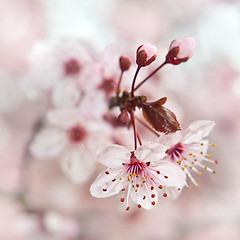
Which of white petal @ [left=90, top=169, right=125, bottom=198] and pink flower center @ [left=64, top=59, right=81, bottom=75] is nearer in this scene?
white petal @ [left=90, top=169, right=125, bottom=198]

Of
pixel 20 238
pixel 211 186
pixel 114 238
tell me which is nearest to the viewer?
pixel 20 238

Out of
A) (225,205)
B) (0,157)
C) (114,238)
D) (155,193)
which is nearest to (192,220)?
(225,205)

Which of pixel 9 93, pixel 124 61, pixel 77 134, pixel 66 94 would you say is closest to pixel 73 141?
pixel 77 134

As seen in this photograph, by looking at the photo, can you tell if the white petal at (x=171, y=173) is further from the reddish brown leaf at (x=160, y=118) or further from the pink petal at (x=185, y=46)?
the pink petal at (x=185, y=46)

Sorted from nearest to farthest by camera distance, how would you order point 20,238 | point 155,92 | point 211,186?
point 155,92
point 20,238
point 211,186

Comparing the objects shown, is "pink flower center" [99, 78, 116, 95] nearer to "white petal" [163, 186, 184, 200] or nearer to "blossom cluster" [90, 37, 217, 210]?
"blossom cluster" [90, 37, 217, 210]

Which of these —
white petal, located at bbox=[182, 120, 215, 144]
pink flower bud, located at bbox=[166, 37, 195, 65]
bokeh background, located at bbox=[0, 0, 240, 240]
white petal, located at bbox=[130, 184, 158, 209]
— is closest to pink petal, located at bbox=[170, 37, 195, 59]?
pink flower bud, located at bbox=[166, 37, 195, 65]

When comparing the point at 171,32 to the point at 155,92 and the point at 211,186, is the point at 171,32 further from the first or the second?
the point at 211,186
